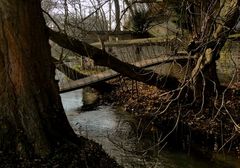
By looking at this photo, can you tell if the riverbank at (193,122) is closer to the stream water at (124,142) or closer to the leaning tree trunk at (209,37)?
the stream water at (124,142)

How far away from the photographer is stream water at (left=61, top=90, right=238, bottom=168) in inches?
356

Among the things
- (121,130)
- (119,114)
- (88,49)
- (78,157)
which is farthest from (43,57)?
(119,114)

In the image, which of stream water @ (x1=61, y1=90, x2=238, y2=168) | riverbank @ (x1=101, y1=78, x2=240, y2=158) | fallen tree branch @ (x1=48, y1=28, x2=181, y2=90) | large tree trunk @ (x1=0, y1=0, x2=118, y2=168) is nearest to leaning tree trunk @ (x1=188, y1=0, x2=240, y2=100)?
riverbank @ (x1=101, y1=78, x2=240, y2=158)

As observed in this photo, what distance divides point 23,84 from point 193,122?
6.01 m

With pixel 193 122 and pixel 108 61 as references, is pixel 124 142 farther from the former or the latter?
pixel 108 61

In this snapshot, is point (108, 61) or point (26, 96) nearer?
point (26, 96)

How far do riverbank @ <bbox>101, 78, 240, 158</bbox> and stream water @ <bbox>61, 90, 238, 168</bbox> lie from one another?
1.09 ft

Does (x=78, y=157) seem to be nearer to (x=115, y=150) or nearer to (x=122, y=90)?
(x=115, y=150)

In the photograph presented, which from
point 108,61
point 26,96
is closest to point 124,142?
point 108,61

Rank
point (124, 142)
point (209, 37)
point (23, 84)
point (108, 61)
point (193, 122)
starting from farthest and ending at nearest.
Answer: point (108, 61) < point (193, 122) < point (124, 142) < point (209, 37) < point (23, 84)

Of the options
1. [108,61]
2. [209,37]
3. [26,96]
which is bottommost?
[26,96]

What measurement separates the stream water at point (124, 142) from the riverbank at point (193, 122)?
0.33m

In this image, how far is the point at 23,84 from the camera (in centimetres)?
634

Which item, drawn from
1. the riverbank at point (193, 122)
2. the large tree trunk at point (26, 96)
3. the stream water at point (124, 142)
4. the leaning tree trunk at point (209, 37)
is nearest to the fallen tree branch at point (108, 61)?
the riverbank at point (193, 122)
